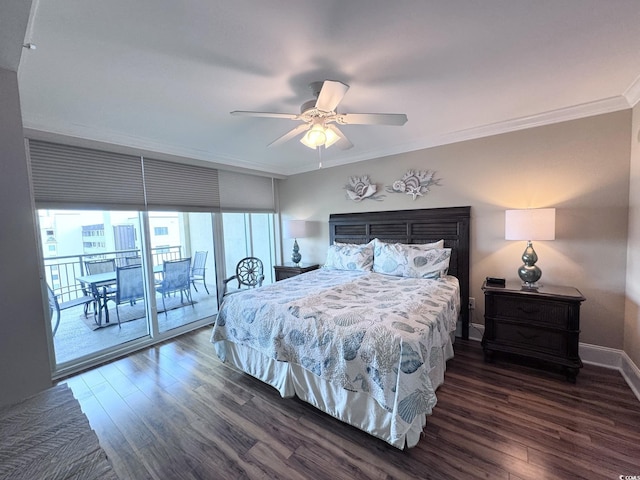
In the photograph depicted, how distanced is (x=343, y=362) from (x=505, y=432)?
1213mm

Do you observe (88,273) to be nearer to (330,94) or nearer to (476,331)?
(330,94)

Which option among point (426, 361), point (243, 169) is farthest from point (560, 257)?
point (243, 169)

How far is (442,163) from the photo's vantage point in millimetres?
3316

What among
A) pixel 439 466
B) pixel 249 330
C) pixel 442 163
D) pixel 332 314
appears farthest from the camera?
pixel 442 163

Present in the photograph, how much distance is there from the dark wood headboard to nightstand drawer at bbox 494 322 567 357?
1.95ft

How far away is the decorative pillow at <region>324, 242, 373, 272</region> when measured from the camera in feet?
11.5

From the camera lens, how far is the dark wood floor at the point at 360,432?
1.56 meters

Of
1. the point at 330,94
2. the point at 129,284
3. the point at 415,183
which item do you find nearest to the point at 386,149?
the point at 415,183

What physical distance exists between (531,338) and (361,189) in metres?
2.64

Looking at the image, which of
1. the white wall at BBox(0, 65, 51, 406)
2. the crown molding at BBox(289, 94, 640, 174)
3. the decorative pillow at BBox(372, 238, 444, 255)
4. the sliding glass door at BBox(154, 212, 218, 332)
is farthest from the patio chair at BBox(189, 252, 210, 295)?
the white wall at BBox(0, 65, 51, 406)

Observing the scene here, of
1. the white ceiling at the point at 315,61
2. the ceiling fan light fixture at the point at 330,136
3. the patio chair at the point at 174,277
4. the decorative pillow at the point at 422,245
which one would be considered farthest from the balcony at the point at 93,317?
the decorative pillow at the point at 422,245

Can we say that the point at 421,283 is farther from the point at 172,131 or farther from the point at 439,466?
the point at 172,131

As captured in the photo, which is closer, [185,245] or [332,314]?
[332,314]

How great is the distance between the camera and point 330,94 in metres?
1.72
